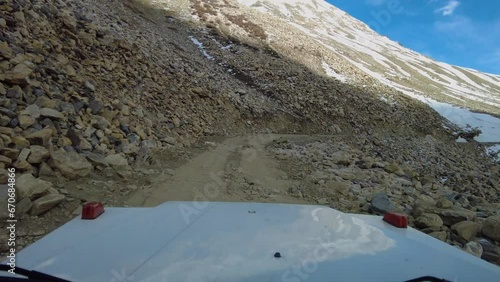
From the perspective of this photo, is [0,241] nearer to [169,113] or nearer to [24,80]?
[24,80]

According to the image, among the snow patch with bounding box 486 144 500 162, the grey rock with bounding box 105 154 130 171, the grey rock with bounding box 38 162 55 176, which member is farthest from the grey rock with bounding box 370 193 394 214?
the snow patch with bounding box 486 144 500 162

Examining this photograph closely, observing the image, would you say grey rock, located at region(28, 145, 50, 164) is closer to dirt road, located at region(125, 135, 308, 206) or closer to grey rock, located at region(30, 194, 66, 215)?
grey rock, located at region(30, 194, 66, 215)

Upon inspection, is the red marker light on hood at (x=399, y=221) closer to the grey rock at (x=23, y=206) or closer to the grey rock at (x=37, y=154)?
the grey rock at (x=23, y=206)

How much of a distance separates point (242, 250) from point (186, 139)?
7.53m

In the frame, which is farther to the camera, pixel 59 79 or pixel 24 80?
pixel 59 79

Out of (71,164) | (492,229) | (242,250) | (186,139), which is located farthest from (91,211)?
(186,139)

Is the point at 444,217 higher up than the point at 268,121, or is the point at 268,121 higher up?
the point at 444,217

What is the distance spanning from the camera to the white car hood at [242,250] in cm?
154

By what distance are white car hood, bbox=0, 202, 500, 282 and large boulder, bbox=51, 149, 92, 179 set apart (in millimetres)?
3141

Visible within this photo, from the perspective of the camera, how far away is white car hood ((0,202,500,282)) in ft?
5.05

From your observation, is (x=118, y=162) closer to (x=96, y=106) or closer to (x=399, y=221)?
(x=96, y=106)

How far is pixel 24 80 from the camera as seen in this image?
581cm

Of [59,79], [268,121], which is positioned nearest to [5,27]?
[59,79]

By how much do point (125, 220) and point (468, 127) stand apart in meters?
23.4
